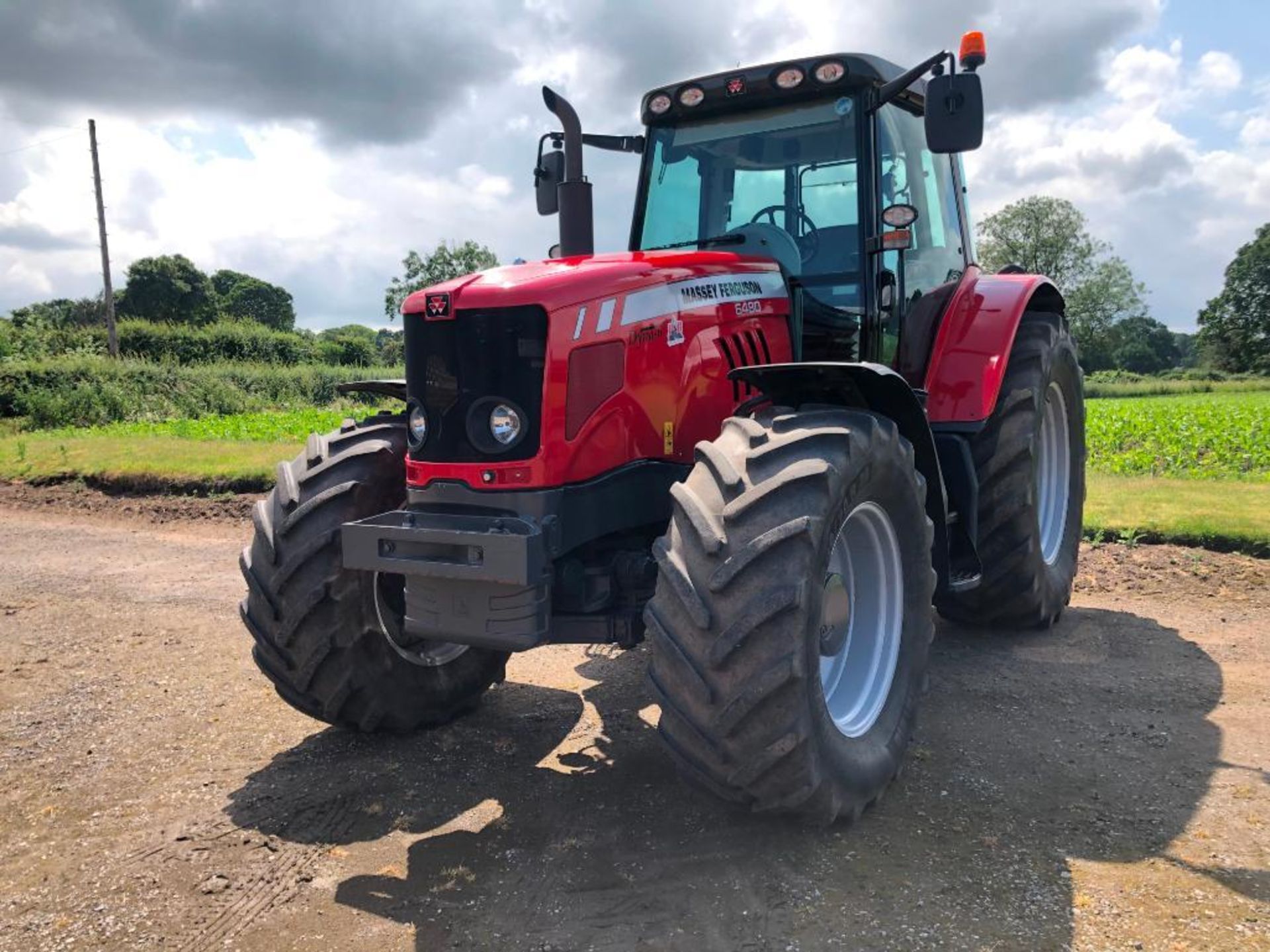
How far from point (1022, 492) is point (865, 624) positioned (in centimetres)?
166

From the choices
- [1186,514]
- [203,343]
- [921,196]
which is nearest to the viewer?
[921,196]

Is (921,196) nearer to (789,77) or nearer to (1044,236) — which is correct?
(789,77)

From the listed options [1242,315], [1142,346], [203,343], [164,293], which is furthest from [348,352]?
[1142,346]

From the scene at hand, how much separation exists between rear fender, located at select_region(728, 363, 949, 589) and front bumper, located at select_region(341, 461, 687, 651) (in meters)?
0.63

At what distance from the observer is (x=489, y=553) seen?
Result: 9.85ft

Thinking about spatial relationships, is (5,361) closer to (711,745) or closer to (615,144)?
(615,144)

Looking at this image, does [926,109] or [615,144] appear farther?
[615,144]

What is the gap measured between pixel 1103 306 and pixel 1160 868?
68514 mm

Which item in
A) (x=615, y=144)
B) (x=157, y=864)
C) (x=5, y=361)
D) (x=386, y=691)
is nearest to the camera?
(x=157, y=864)

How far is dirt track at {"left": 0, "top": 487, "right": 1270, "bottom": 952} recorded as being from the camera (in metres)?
2.70

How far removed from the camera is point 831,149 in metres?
4.38

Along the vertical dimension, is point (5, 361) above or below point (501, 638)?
above

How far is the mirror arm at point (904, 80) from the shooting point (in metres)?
3.97

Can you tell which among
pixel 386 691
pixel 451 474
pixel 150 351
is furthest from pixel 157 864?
pixel 150 351
